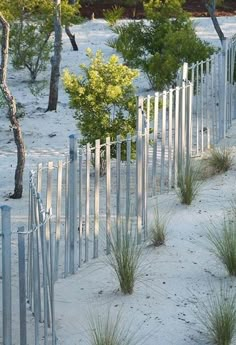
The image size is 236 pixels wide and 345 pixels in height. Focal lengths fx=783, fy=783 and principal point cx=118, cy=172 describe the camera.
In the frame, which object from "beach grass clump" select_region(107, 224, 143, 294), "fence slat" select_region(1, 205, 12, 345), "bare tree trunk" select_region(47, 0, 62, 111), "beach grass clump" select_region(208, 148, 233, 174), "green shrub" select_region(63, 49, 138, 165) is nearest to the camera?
"fence slat" select_region(1, 205, 12, 345)

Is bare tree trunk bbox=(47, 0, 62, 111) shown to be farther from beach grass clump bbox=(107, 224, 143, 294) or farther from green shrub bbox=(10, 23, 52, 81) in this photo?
beach grass clump bbox=(107, 224, 143, 294)

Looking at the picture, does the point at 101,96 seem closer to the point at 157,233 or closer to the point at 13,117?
the point at 13,117

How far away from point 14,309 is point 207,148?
15.0 ft

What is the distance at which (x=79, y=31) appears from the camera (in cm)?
2069

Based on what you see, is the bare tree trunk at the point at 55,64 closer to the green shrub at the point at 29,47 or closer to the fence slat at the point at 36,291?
the green shrub at the point at 29,47

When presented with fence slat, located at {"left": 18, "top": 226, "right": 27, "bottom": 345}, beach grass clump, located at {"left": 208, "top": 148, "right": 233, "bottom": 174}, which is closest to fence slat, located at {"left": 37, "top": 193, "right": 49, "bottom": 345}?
fence slat, located at {"left": 18, "top": 226, "right": 27, "bottom": 345}

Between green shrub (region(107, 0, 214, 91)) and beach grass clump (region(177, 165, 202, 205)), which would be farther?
green shrub (region(107, 0, 214, 91))

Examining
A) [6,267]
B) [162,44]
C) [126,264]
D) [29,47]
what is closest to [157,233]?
[126,264]

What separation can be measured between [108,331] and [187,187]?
291 centimetres

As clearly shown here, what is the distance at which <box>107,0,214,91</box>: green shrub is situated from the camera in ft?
41.4

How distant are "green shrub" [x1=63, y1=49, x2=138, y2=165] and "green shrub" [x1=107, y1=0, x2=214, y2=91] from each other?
365 cm

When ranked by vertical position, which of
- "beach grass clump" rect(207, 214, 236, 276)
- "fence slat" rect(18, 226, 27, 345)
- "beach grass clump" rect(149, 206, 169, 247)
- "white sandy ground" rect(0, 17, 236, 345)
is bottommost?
"white sandy ground" rect(0, 17, 236, 345)

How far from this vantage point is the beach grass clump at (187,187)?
25.0 feet

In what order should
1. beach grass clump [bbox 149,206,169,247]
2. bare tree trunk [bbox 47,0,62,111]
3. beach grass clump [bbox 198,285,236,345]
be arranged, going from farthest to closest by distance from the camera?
bare tree trunk [bbox 47,0,62,111] < beach grass clump [bbox 149,206,169,247] < beach grass clump [bbox 198,285,236,345]
